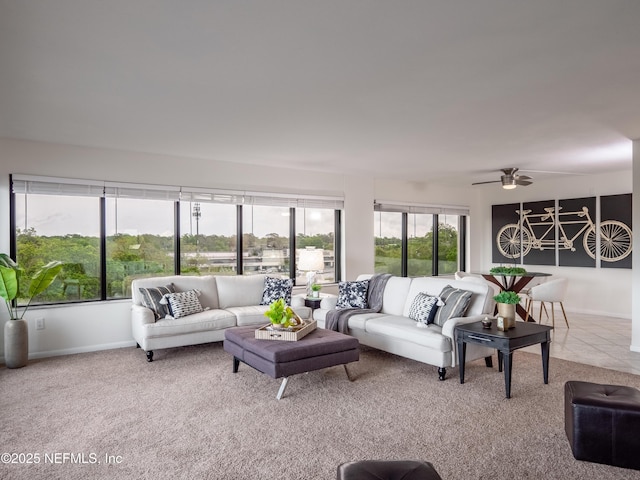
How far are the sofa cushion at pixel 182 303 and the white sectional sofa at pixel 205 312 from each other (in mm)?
64

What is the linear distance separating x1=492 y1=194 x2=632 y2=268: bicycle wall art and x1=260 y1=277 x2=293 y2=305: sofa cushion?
5.17m

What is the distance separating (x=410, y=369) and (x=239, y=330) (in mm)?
1761

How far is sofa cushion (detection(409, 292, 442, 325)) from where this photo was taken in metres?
4.40

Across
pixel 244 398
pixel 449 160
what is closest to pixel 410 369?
pixel 244 398

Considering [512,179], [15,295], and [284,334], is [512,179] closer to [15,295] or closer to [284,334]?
[284,334]

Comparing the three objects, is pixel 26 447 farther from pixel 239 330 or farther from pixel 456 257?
pixel 456 257

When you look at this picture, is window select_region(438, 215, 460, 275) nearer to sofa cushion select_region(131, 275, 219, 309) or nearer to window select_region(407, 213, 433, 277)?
window select_region(407, 213, 433, 277)

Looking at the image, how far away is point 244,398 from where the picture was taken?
3.54 m

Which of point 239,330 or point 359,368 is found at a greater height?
point 239,330

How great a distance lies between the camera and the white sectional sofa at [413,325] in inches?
156

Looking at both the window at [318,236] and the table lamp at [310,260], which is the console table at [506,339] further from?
the window at [318,236]

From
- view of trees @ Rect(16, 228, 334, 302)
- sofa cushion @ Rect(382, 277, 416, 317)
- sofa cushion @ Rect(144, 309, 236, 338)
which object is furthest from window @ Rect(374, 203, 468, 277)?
sofa cushion @ Rect(144, 309, 236, 338)

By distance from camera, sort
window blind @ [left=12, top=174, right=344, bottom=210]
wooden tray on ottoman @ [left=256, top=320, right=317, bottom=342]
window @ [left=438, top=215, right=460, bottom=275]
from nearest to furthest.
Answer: wooden tray on ottoman @ [left=256, top=320, right=317, bottom=342]
window blind @ [left=12, top=174, right=344, bottom=210]
window @ [left=438, top=215, right=460, bottom=275]

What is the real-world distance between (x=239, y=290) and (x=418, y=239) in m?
4.21
